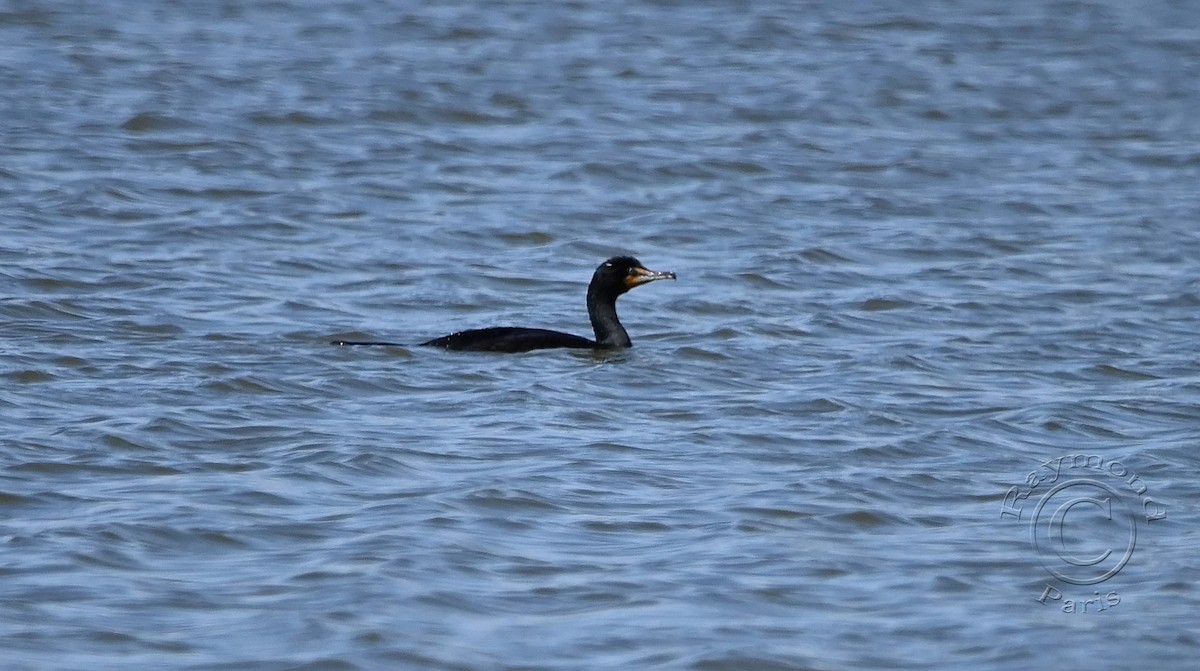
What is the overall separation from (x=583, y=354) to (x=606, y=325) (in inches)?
14.7

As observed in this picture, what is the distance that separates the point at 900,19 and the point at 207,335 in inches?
674

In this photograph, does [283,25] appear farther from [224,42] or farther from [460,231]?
[460,231]

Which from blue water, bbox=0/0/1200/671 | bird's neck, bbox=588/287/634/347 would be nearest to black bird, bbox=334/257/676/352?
bird's neck, bbox=588/287/634/347

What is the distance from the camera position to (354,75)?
69.8 feet

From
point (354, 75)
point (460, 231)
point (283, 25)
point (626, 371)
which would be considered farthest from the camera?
point (283, 25)

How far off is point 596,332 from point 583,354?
15.2 inches

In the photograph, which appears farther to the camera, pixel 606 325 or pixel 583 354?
pixel 606 325

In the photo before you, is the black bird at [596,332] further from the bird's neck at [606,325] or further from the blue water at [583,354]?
the blue water at [583,354]

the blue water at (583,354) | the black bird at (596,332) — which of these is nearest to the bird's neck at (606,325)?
the black bird at (596,332)

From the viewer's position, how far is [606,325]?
11227 mm

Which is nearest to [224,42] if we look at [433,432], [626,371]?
[626,371]

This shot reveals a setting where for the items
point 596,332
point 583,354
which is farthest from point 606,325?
point 583,354

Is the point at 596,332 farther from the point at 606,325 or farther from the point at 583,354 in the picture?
the point at 583,354

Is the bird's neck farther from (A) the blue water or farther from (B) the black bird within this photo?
(A) the blue water
